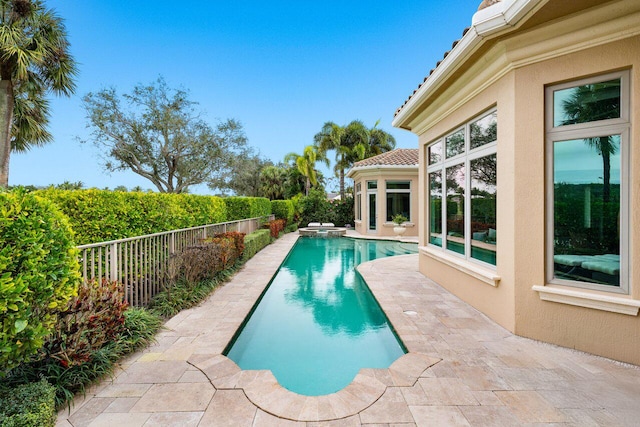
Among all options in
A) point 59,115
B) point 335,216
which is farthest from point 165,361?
point 335,216

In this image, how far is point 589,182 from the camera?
3844mm

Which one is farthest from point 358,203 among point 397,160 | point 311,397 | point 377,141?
point 311,397

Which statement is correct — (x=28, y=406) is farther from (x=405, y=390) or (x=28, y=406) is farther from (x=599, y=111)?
(x=599, y=111)

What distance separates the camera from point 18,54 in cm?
1085

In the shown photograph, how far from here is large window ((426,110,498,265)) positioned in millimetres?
4992

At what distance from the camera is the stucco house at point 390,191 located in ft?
57.1

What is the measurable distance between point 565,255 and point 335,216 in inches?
817

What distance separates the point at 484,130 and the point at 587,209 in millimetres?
1953

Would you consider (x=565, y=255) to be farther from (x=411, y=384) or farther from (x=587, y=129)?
(x=411, y=384)

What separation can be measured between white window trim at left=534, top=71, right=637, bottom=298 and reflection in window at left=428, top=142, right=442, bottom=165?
2805mm

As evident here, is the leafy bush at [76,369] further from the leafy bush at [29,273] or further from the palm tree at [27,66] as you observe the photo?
the palm tree at [27,66]

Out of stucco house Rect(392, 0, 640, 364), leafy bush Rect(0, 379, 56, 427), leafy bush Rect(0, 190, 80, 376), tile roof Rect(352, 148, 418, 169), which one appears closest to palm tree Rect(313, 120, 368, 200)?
tile roof Rect(352, 148, 418, 169)

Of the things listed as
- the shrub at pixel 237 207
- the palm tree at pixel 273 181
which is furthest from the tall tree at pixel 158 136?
the shrub at pixel 237 207

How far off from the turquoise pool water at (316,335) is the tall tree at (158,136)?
16.3 meters
